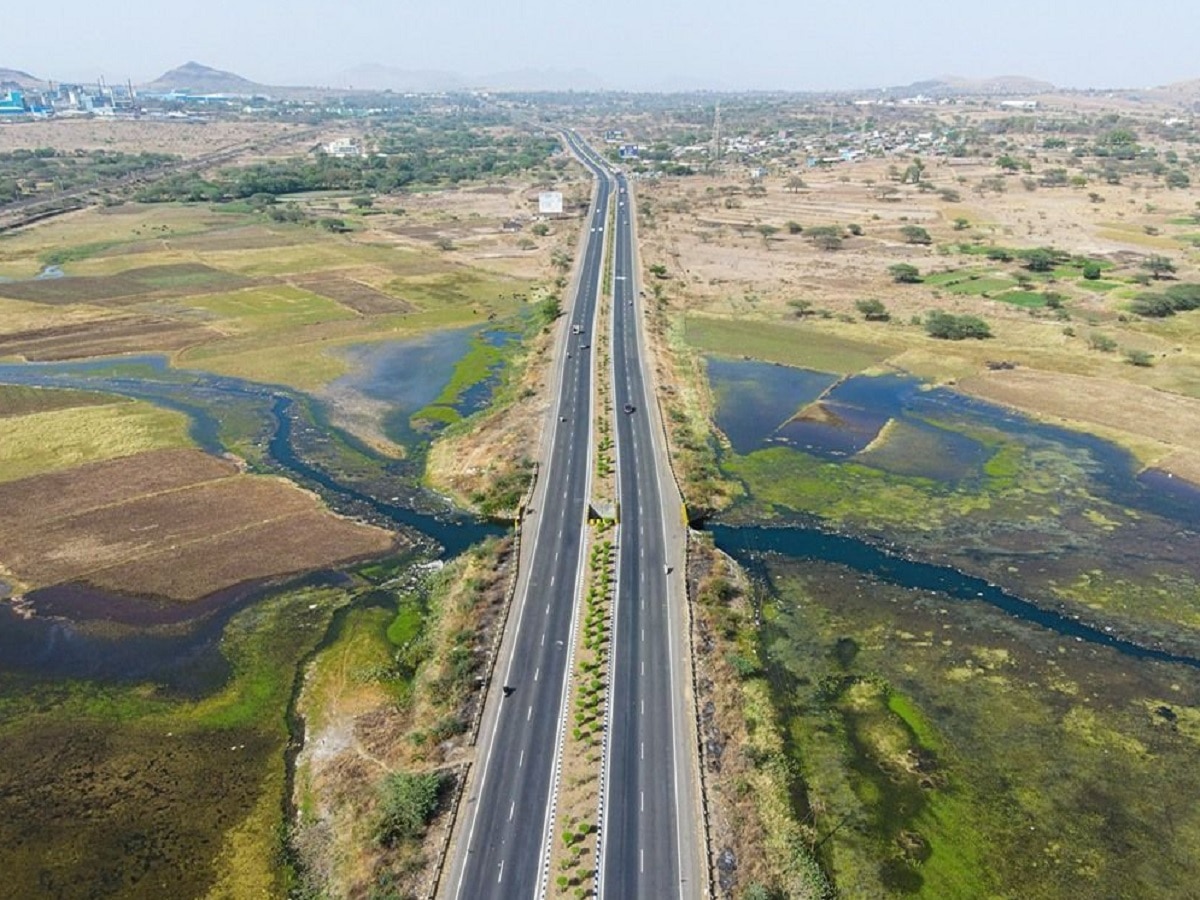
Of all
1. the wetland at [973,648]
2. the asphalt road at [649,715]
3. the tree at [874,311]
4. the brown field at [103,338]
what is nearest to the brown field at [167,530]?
the asphalt road at [649,715]

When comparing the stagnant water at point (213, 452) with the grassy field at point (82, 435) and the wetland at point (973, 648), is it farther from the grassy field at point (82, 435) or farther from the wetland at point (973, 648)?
the wetland at point (973, 648)

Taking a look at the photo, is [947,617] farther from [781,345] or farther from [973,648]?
[781,345]

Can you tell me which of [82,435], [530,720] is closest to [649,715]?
[530,720]

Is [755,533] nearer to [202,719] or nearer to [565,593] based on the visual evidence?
[565,593]

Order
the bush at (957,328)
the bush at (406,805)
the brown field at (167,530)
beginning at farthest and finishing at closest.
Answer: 1. the bush at (957,328)
2. the brown field at (167,530)
3. the bush at (406,805)

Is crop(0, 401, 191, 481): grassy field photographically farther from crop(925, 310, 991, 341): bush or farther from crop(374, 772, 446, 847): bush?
crop(925, 310, 991, 341): bush

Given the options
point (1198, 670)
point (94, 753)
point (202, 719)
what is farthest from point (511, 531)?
point (1198, 670)

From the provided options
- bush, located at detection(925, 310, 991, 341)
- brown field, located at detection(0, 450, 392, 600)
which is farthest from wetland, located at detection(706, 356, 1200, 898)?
brown field, located at detection(0, 450, 392, 600)
